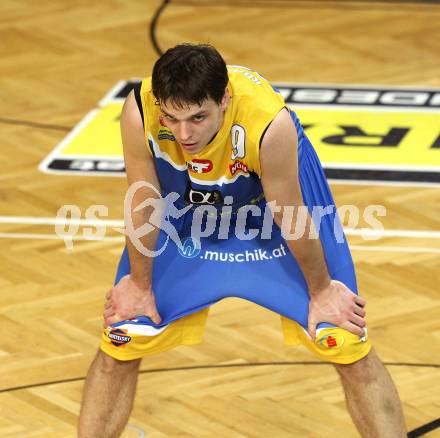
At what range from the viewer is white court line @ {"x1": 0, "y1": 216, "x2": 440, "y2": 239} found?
664cm

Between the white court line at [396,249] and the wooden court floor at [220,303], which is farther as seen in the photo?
the white court line at [396,249]

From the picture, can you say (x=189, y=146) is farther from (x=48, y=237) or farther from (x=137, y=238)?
(x=48, y=237)

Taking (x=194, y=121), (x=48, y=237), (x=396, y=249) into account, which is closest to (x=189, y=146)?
(x=194, y=121)

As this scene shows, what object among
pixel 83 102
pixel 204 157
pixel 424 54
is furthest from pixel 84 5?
pixel 204 157

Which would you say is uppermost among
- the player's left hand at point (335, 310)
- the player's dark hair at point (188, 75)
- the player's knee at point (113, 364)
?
the player's dark hair at point (188, 75)

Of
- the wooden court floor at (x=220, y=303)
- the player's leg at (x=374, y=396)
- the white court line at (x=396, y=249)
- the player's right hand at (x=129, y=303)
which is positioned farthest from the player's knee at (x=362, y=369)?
the white court line at (x=396, y=249)

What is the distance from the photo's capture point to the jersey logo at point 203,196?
4.31 metres

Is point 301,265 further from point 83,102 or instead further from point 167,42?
point 167,42

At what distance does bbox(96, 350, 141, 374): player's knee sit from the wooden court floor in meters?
0.63

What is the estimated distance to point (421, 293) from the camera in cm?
604

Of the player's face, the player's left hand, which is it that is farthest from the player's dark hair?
the player's left hand

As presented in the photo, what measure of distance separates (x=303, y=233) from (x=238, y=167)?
11.0 inches

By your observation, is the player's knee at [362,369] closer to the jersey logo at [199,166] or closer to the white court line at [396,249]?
the jersey logo at [199,166]

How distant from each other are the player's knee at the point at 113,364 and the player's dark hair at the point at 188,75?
94 cm
